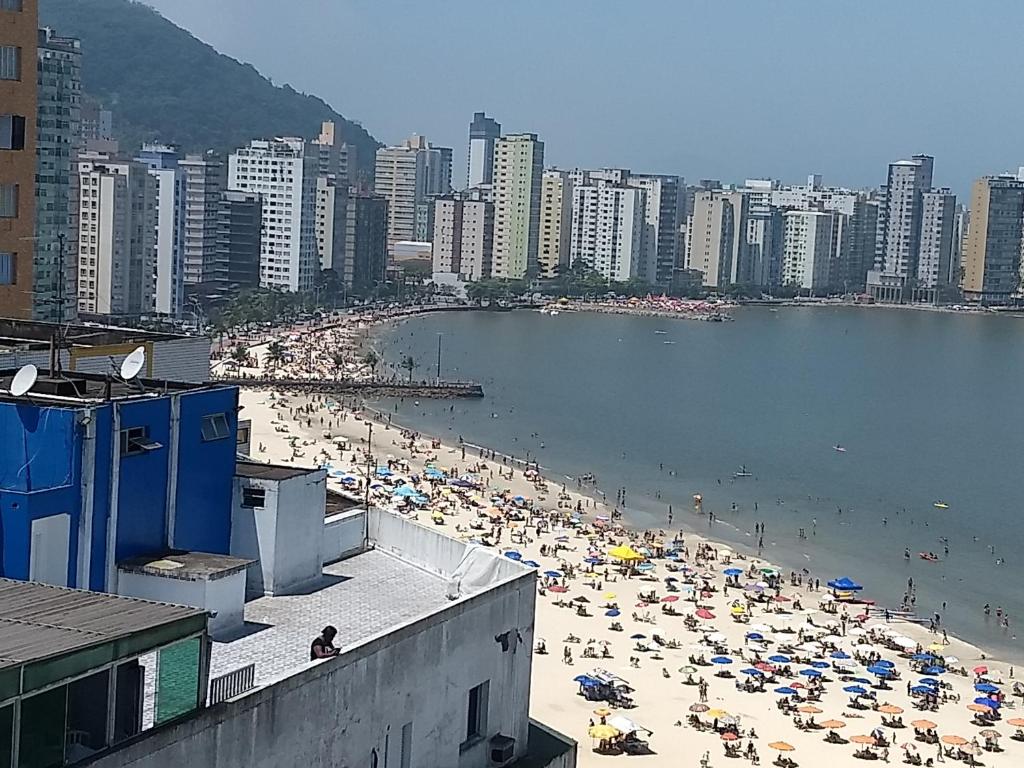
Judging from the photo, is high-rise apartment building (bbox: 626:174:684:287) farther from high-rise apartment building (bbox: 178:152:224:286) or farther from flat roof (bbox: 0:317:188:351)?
flat roof (bbox: 0:317:188:351)

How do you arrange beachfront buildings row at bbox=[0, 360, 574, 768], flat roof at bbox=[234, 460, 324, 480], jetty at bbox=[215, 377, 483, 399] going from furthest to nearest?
jetty at bbox=[215, 377, 483, 399]
flat roof at bbox=[234, 460, 324, 480]
beachfront buildings row at bbox=[0, 360, 574, 768]

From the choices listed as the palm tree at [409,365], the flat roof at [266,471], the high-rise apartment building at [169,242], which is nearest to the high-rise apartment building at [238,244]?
the high-rise apartment building at [169,242]

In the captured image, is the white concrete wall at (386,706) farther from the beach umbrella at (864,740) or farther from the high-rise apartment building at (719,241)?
the high-rise apartment building at (719,241)

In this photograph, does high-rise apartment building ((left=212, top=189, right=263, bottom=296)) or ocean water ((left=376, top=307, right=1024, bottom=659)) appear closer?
ocean water ((left=376, top=307, right=1024, bottom=659))

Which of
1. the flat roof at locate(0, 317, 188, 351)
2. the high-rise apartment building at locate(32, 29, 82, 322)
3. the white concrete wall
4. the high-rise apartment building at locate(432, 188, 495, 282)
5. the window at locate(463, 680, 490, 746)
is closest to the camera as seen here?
the white concrete wall

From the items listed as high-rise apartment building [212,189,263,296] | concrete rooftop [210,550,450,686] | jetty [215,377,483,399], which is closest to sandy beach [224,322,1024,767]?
concrete rooftop [210,550,450,686]

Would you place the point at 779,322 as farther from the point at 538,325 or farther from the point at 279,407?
the point at 279,407

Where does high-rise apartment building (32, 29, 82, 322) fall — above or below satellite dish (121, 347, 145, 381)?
above

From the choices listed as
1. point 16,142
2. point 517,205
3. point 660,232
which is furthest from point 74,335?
point 660,232
